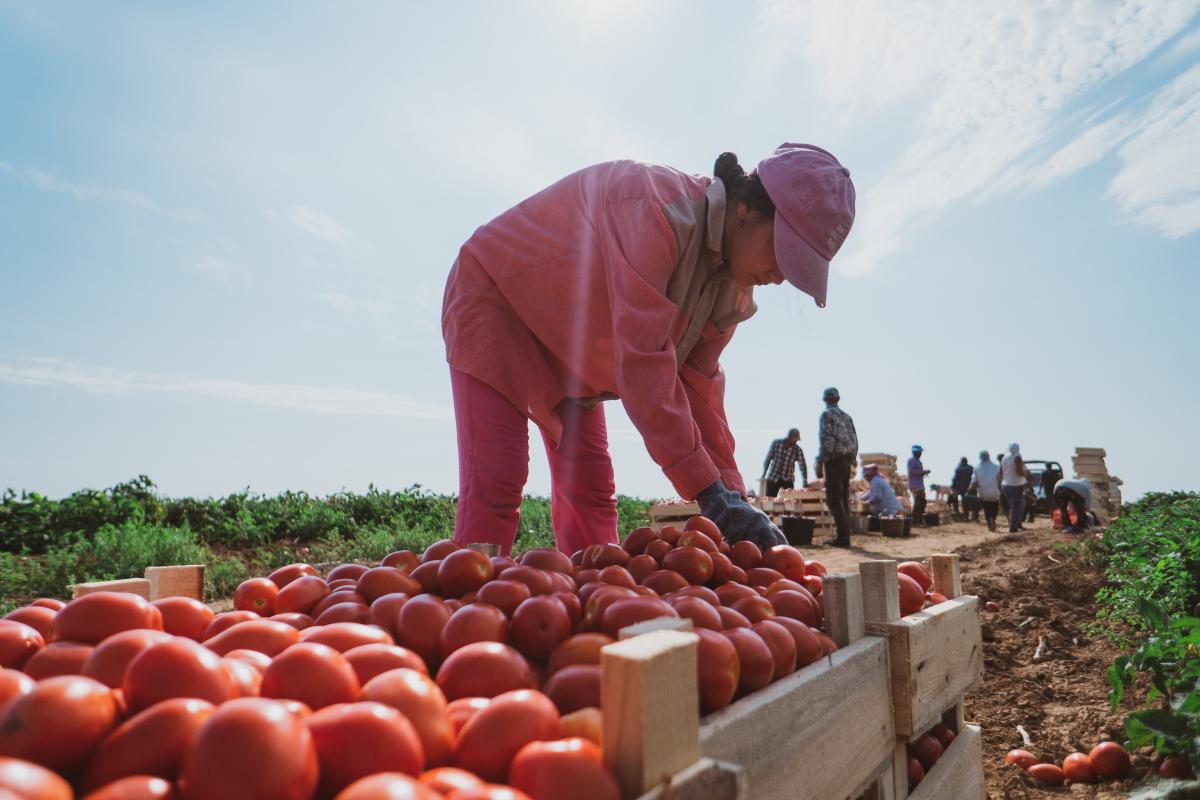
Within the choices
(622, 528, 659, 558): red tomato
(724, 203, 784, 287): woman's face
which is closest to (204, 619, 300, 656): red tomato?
(622, 528, 659, 558): red tomato

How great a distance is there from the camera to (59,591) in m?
7.10

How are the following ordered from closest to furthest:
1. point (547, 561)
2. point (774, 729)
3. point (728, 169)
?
point (774, 729) < point (547, 561) < point (728, 169)

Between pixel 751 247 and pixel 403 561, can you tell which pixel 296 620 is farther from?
pixel 751 247

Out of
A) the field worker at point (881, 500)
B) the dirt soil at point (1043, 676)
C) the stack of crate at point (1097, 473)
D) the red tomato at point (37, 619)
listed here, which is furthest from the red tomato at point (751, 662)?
the stack of crate at point (1097, 473)

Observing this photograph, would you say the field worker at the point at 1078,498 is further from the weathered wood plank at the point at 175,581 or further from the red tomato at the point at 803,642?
the weathered wood plank at the point at 175,581

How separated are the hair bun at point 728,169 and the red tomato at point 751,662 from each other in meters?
2.33

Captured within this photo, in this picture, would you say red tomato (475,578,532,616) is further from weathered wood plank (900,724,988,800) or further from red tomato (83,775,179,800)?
weathered wood plank (900,724,988,800)

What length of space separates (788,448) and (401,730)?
47.9ft

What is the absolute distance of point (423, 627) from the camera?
168cm

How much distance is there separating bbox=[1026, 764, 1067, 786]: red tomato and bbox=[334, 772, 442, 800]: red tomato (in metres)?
3.31

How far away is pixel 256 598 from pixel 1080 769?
3452 millimetres

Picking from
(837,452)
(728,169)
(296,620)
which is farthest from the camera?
(837,452)

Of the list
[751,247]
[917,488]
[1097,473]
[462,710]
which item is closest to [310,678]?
[462,710]

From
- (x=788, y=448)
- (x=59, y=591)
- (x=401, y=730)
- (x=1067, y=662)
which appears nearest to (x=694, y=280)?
(x=401, y=730)
